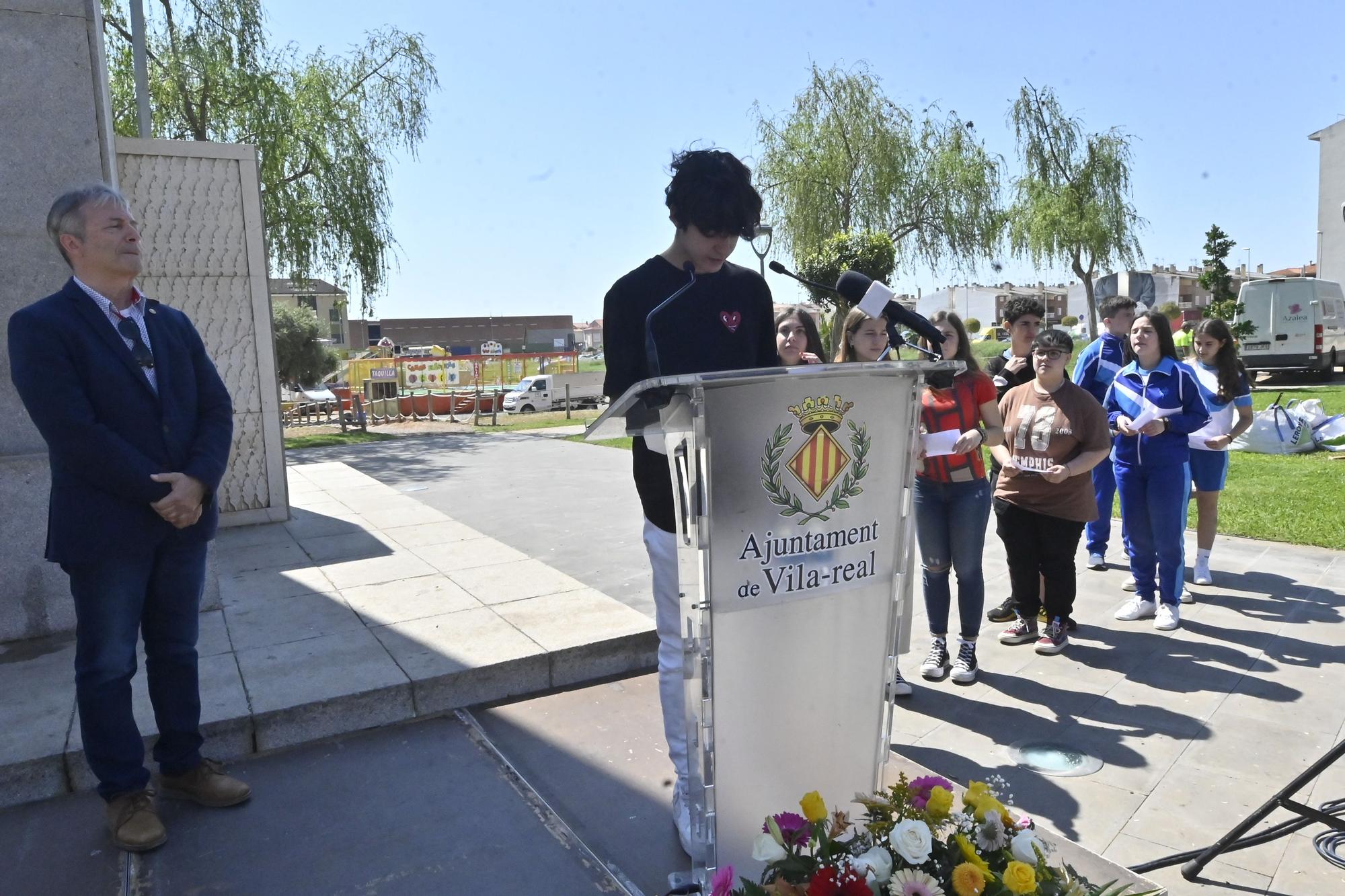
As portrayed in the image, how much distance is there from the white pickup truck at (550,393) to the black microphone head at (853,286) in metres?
32.5

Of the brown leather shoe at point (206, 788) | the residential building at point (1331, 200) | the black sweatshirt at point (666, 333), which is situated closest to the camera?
the black sweatshirt at point (666, 333)

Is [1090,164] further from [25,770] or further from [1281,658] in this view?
[25,770]

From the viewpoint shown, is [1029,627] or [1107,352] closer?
[1029,627]

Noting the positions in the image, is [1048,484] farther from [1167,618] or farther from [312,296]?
[312,296]

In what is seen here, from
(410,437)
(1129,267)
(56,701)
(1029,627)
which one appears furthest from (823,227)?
(56,701)

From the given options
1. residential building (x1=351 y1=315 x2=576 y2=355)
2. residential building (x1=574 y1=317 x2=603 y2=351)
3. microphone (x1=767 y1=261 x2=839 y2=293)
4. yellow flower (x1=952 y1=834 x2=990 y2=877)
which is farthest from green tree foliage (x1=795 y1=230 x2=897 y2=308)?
residential building (x1=574 y1=317 x2=603 y2=351)

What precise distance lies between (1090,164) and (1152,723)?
27.9m

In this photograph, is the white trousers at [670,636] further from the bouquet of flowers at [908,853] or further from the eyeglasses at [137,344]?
the eyeglasses at [137,344]

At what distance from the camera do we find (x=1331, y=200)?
1639 inches

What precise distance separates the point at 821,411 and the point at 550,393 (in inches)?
1356

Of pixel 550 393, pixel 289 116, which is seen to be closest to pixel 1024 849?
pixel 289 116

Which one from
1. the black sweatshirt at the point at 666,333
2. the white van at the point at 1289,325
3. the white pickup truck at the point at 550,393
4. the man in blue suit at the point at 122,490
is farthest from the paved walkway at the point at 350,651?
the white pickup truck at the point at 550,393

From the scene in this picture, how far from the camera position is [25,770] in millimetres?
3006

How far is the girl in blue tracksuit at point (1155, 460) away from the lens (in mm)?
5113
